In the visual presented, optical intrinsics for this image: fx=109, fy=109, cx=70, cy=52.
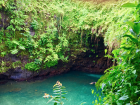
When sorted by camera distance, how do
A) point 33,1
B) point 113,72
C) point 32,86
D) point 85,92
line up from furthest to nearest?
point 33,1, point 32,86, point 85,92, point 113,72

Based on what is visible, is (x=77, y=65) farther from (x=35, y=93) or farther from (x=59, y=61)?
(x=35, y=93)

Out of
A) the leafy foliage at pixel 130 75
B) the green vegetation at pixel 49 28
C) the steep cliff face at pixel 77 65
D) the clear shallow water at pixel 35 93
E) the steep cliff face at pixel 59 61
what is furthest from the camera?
the steep cliff face at pixel 77 65

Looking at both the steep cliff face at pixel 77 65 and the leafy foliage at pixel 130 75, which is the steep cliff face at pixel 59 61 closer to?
the steep cliff face at pixel 77 65

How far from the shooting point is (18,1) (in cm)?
609

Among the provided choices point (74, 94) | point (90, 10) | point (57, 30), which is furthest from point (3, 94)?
point (90, 10)

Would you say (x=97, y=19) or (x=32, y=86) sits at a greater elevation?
(x=97, y=19)

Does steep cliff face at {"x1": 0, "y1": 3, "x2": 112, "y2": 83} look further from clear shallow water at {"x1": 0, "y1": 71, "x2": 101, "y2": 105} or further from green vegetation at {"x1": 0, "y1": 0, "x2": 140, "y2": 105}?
clear shallow water at {"x1": 0, "y1": 71, "x2": 101, "y2": 105}

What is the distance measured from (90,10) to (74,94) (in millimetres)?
5131

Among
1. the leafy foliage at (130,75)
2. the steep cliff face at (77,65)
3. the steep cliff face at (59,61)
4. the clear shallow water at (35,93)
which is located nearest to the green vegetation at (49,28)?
the steep cliff face at (59,61)

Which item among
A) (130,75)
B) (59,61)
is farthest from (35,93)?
(130,75)

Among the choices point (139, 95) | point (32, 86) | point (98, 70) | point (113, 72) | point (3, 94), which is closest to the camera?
point (139, 95)

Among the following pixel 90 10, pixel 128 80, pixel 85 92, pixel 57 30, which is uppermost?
pixel 90 10

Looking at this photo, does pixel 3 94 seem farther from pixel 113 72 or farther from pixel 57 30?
pixel 113 72

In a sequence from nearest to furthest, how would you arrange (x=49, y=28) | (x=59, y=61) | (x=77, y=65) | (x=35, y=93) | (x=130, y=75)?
(x=130, y=75)
(x=35, y=93)
(x=49, y=28)
(x=59, y=61)
(x=77, y=65)
